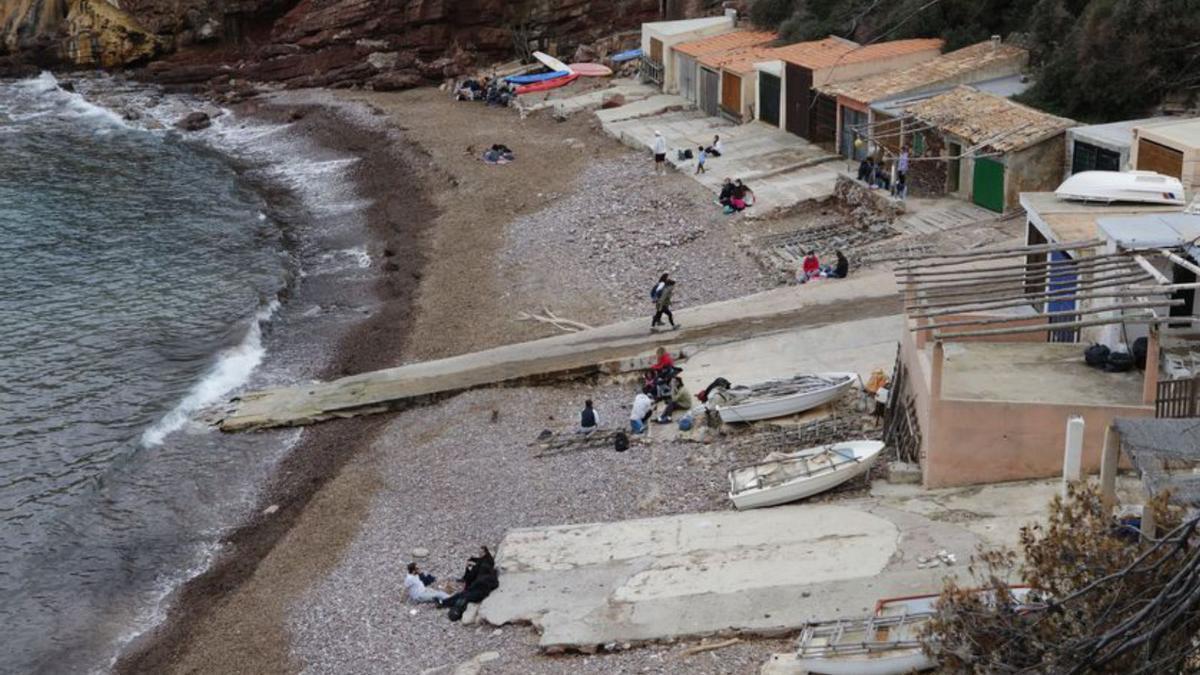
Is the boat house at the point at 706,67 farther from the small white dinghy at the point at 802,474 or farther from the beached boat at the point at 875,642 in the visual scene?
the beached boat at the point at 875,642

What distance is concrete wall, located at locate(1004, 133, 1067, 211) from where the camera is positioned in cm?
3228

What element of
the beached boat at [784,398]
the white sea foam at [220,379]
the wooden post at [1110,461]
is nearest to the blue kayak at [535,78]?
the white sea foam at [220,379]

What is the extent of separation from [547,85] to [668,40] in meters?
6.92

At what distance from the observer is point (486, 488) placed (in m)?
24.1

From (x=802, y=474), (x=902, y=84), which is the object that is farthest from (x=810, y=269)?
(x=802, y=474)

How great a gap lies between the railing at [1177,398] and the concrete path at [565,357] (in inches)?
375

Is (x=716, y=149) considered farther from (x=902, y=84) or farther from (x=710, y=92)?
(x=710, y=92)

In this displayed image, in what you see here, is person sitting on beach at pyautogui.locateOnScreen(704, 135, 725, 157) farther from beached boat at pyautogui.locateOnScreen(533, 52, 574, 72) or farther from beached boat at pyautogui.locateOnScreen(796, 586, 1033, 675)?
beached boat at pyautogui.locateOnScreen(796, 586, 1033, 675)

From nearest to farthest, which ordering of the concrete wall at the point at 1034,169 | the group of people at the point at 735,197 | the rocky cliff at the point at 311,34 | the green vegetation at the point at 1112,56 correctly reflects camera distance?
the concrete wall at the point at 1034,169, the green vegetation at the point at 1112,56, the group of people at the point at 735,197, the rocky cliff at the point at 311,34

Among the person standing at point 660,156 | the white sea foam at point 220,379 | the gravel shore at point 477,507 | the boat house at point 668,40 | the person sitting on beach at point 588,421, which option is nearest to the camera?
the gravel shore at point 477,507

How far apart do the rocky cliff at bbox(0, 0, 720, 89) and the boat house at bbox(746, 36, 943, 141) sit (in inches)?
738

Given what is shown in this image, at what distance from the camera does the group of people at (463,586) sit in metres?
19.4

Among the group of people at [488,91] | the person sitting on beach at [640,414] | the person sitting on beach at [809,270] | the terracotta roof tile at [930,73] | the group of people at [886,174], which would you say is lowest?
the person sitting on beach at [640,414]

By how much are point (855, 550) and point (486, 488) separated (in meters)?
7.84
